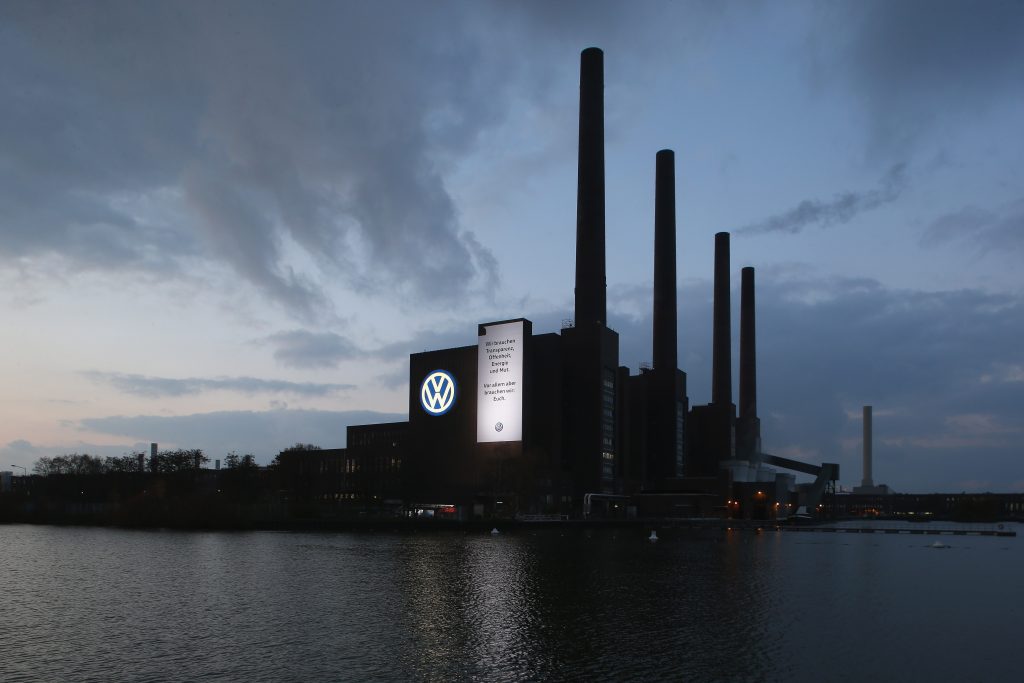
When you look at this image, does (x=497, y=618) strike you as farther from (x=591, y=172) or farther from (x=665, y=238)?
(x=665, y=238)

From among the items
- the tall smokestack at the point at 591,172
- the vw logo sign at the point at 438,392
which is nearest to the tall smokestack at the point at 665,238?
the tall smokestack at the point at 591,172

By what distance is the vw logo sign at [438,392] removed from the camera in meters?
172

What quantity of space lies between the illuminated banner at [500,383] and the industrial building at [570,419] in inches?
8.9

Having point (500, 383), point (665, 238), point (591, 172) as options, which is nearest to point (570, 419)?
point (500, 383)

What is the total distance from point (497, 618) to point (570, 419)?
130 meters

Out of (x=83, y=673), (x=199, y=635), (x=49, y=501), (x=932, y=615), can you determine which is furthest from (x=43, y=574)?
(x=49, y=501)

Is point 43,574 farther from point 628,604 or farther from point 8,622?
point 628,604

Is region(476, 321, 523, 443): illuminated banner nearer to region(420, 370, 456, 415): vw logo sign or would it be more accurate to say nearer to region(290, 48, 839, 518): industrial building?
region(290, 48, 839, 518): industrial building

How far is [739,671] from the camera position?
29312mm

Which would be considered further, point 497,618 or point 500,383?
A: point 500,383

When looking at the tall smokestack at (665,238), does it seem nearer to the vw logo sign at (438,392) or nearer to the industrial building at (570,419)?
the industrial building at (570,419)

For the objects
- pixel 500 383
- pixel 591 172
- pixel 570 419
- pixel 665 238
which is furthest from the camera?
pixel 665 238

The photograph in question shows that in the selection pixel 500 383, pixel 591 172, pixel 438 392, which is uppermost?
pixel 591 172

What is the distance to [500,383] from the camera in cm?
16050
